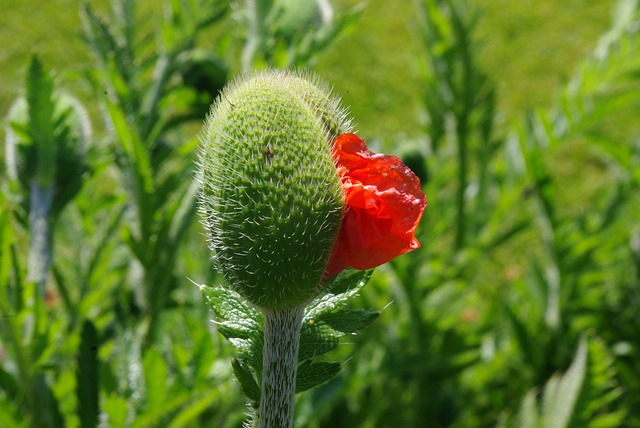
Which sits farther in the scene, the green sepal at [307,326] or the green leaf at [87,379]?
the green leaf at [87,379]

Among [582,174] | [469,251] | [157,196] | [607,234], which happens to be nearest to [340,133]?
[157,196]

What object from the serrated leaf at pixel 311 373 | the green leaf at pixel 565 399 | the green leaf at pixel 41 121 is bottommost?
the green leaf at pixel 565 399

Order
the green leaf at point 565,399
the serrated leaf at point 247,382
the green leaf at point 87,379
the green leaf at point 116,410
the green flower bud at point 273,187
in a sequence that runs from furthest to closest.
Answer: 1. the green leaf at point 565,399
2. the green leaf at point 87,379
3. the green leaf at point 116,410
4. the serrated leaf at point 247,382
5. the green flower bud at point 273,187

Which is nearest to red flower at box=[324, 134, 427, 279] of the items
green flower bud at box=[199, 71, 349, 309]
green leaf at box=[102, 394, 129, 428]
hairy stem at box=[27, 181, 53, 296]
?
green flower bud at box=[199, 71, 349, 309]

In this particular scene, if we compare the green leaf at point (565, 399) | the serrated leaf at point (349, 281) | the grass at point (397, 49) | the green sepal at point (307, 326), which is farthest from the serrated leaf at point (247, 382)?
the grass at point (397, 49)

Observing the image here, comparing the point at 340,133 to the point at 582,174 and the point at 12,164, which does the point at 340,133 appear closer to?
the point at 12,164

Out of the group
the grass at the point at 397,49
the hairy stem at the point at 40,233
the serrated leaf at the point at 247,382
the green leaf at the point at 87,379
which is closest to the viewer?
the serrated leaf at the point at 247,382

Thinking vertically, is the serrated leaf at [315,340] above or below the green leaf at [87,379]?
below

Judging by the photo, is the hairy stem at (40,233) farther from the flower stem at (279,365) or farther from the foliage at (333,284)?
the flower stem at (279,365)
